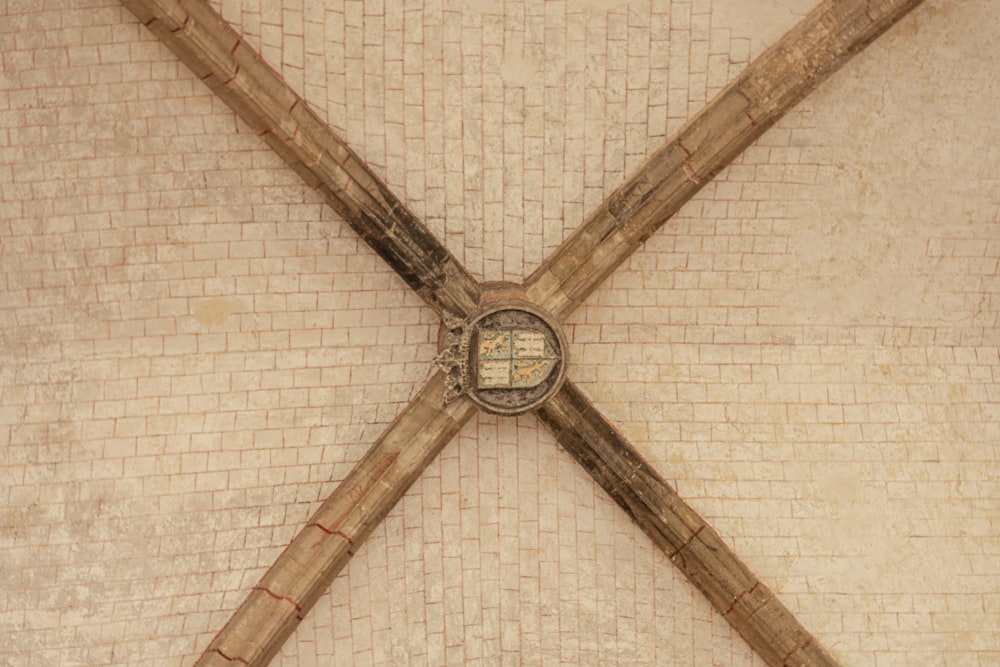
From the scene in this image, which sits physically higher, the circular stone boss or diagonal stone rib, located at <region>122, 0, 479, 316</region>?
diagonal stone rib, located at <region>122, 0, 479, 316</region>

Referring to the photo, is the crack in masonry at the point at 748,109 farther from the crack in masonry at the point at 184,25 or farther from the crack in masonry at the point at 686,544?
→ the crack in masonry at the point at 184,25

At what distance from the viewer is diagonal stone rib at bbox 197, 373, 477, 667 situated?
761cm

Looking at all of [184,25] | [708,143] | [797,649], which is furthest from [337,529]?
[708,143]

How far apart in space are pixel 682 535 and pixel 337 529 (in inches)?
115

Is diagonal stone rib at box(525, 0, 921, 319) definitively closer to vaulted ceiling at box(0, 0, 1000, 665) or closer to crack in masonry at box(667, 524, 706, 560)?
vaulted ceiling at box(0, 0, 1000, 665)

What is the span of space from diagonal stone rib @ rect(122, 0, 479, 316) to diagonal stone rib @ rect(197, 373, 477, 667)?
0.90 metres

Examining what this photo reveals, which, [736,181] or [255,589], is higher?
[736,181]

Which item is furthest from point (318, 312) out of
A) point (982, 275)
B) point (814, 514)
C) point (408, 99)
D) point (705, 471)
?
point (982, 275)

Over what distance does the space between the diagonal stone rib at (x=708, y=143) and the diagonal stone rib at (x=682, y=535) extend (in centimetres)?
99

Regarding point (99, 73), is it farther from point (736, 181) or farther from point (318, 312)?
point (736, 181)

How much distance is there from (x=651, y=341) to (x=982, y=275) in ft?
9.91

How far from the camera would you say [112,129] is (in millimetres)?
7676

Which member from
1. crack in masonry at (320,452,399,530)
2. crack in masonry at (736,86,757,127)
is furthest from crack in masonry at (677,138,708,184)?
crack in masonry at (320,452,399,530)

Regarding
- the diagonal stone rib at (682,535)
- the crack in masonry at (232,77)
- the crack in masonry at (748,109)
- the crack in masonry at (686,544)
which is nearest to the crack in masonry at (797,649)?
the diagonal stone rib at (682,535)
